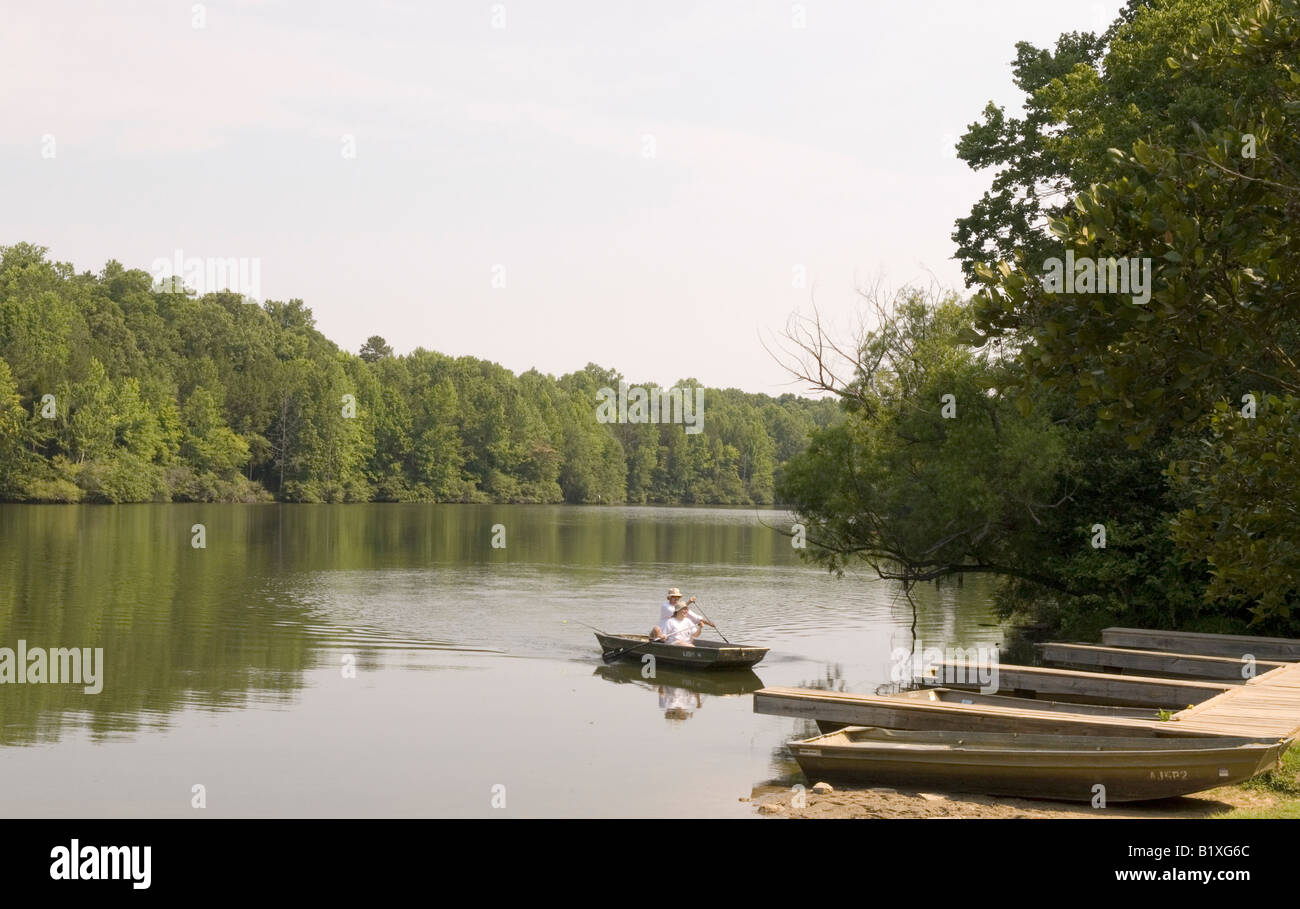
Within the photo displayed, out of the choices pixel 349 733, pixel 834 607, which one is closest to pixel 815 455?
pixel 834 607

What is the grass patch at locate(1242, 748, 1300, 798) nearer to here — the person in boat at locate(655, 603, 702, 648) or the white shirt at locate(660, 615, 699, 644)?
the person in boat at locate(655, 603, 702, 648)

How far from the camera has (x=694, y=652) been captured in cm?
2702

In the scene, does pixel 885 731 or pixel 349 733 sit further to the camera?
pixel 349 733

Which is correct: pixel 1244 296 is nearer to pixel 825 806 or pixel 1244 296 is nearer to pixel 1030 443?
pixel 825 806

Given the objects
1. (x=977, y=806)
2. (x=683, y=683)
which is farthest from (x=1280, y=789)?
(x=683, y=683)

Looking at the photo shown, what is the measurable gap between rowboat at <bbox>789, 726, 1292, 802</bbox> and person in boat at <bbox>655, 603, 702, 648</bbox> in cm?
1289

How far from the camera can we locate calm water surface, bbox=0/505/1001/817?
53.4 ft

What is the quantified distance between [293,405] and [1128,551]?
10266 cm

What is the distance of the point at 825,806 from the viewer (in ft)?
45.4

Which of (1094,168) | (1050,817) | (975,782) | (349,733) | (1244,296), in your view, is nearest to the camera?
(1244,296)

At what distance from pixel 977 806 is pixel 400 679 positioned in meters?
14.2

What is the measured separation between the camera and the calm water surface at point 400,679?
1628 cm

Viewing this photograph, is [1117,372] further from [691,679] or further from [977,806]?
[691,679]
